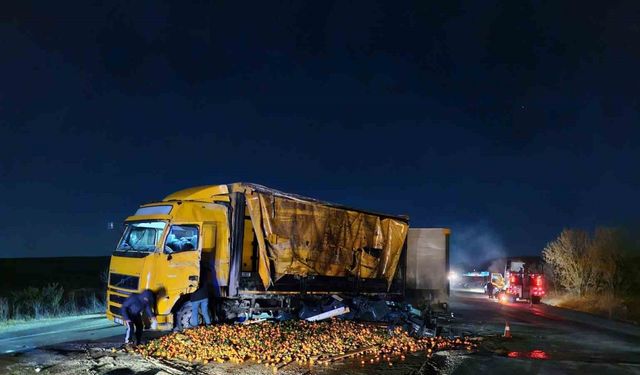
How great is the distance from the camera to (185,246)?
38.4 ft

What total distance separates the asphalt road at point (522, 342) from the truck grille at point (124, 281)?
3.84 feet

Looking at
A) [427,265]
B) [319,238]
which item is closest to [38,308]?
[319,238]

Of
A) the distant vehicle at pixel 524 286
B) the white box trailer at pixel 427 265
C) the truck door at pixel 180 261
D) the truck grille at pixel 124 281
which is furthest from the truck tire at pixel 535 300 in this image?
the truck grille at pixel 124 281

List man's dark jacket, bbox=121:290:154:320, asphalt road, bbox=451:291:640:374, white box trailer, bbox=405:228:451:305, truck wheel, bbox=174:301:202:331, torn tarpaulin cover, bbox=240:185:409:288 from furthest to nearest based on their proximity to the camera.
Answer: white box trailer, bbox=405:228:451:305 < torn tarpaulin cover, bbox=240:185:409:288 < truck wheel, bbox=174:301:202:331 < man's dark jacket, bbox=121:290:154:320 < asphalt road, bbox=451:291:640:374

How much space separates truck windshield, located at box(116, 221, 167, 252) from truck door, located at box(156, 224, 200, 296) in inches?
12.1

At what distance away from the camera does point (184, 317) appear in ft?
38.2

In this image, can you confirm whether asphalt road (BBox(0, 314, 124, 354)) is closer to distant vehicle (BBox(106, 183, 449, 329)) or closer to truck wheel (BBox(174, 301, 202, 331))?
distant vehicle (BBox(106, 183, 449, 329))

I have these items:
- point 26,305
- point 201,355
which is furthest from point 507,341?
point 26,305

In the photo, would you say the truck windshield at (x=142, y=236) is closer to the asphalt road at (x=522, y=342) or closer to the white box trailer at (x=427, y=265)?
the asphalt road at (x=522, y=342)

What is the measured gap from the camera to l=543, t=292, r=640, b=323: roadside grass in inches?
932

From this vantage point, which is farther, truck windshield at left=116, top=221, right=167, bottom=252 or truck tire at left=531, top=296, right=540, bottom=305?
truck tire at left=531, top=296, right=540, bottom=305

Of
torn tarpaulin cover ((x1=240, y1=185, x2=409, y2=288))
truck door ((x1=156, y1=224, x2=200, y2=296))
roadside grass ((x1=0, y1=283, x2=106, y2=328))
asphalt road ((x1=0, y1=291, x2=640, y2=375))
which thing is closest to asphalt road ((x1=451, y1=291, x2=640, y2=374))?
asphalt road ((x1=0, y1=291, x2=640, y2=375))

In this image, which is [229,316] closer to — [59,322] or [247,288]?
[247,288]

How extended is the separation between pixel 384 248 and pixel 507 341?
414cm
